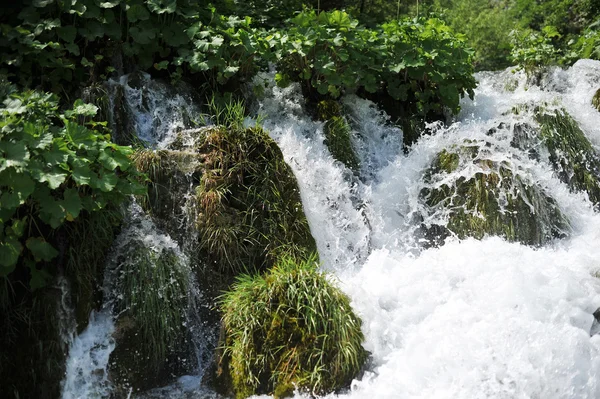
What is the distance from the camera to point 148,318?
4645 mm

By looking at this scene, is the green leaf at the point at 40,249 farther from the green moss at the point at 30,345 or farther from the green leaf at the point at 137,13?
the green leaf at the point at 137,13

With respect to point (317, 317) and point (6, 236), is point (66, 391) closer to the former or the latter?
point (6, 236)

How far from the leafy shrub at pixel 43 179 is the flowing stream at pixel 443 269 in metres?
0.74

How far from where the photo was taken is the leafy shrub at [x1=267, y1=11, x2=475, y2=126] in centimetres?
695

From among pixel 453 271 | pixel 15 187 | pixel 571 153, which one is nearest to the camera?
pixel 15 187

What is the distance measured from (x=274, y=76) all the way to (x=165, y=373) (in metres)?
3.74

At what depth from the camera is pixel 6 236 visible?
4211mm

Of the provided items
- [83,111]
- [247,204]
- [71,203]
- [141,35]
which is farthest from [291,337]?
[141,35]

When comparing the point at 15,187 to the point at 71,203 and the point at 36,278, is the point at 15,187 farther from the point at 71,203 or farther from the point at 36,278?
the point at 36,278

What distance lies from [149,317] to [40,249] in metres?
0.87

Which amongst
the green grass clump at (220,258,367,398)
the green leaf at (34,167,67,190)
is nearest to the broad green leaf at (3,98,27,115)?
the green leaf at (34,167,67,190)

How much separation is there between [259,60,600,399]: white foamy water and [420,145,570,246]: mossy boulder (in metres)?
0.07

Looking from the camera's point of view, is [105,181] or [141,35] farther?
[141,35]

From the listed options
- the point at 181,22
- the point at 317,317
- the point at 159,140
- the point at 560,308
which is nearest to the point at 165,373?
the point at 317,317
